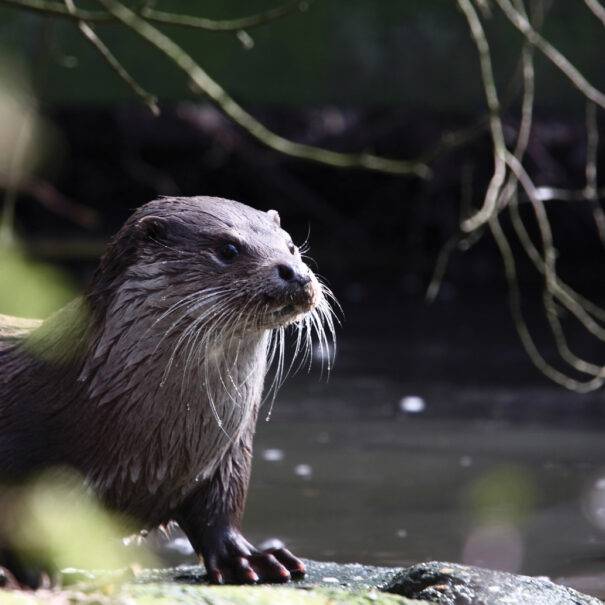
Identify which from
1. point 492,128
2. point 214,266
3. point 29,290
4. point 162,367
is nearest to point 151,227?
point 214,266

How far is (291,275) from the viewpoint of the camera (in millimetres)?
2266

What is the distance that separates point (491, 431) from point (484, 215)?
1.65 m

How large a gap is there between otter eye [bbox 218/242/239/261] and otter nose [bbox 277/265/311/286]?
11cm

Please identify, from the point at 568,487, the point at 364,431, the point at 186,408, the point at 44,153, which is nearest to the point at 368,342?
the point at 364,431

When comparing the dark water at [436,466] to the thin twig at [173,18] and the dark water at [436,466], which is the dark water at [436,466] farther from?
the thin twig at [173,18]

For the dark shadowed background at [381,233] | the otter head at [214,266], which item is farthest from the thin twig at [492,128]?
the otter head at [214,266]

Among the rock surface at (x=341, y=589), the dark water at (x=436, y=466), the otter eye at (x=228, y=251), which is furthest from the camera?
the dark water at (x=436, y=466)

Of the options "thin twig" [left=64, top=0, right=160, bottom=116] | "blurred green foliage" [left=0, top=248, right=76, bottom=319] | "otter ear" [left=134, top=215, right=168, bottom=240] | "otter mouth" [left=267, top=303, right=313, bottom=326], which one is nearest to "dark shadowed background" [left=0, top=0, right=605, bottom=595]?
"blurred green foliage" [left=0, top=248, right=76, bottom=319]

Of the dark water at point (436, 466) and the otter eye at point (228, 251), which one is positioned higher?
the otter eye at point (228, 251)

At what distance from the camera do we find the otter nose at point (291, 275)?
225cm

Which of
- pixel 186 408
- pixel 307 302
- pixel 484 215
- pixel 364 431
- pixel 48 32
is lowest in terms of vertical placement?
pixel 364 431

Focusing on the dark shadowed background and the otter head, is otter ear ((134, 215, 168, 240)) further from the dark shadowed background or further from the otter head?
the dark shadowed background

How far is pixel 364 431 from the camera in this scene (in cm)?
444

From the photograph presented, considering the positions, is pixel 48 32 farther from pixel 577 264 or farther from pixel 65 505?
pixel 577 264
